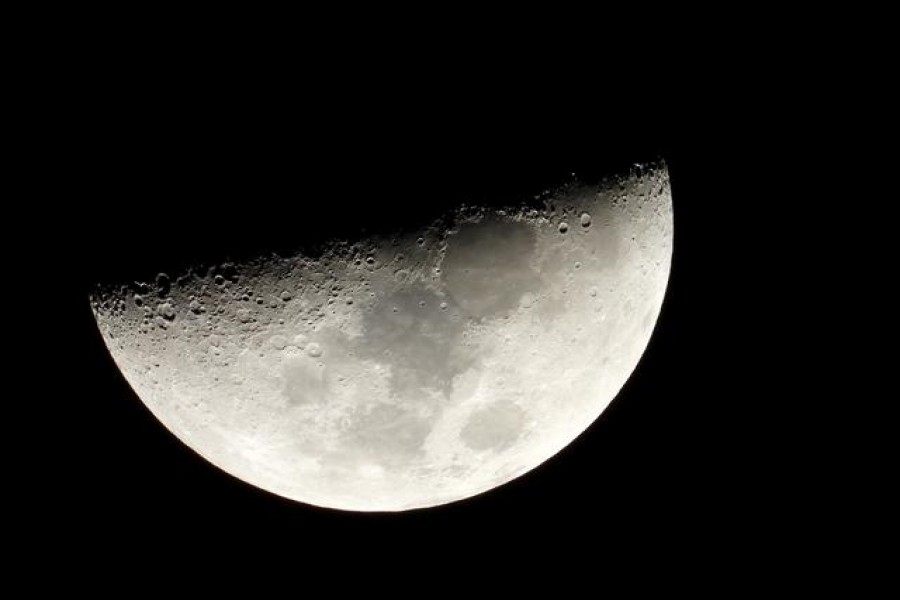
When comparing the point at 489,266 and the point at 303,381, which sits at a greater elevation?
the point at 489,266

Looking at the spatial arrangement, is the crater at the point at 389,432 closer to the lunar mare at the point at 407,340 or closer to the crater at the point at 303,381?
the lunar mare at the point at 407,340

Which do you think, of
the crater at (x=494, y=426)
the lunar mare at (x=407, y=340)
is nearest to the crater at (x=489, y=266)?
the lunar mare at (x=407, y=340)

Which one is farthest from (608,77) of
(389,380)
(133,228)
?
(133,228)

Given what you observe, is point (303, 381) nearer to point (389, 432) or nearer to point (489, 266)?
point (389, 432)

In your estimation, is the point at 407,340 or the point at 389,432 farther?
the point at 389,432

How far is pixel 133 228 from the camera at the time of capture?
1.52 m

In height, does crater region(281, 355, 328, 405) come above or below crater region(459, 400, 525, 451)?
above

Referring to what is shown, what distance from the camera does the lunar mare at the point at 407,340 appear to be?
1501 mm

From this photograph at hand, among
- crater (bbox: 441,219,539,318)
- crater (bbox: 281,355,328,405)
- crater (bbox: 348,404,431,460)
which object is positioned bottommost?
crater (bbox: 348,404,431,460)

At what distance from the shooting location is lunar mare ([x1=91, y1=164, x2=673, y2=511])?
1.50 meters

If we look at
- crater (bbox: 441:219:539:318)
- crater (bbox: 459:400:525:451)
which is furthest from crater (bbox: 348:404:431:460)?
crater (bbox: 441:219:539:318)

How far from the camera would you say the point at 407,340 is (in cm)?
153

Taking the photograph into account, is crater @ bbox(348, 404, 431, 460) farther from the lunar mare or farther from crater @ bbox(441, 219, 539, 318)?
crater @ bbox(441, 219, 539, 318)

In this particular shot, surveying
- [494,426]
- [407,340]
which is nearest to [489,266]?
[407,340]
